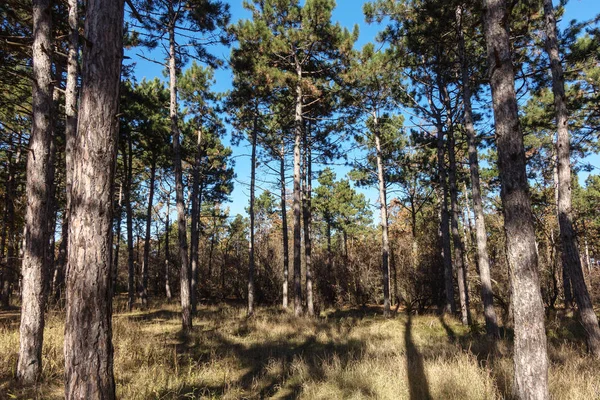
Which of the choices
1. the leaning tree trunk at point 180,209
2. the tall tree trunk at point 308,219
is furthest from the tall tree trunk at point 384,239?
the leaning tree trunk at point 180,209

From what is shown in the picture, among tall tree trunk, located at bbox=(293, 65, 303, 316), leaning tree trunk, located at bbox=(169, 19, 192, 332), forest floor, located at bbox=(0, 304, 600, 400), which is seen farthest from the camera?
tall tree trunk, located at bbox=(293, 65, 303, 316)

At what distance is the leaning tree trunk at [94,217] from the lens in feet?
8.58

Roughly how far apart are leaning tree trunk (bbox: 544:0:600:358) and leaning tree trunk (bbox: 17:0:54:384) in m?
9.83

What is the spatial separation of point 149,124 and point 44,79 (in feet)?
32.4

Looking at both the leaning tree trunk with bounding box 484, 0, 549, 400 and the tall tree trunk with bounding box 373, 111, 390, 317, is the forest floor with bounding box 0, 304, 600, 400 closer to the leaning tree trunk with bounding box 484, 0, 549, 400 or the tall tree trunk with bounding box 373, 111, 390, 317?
the leaning tree trunk with bounding box 484, 0, 549, 400

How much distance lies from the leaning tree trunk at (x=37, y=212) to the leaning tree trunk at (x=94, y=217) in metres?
2.91

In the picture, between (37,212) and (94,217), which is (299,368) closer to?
(94,217)

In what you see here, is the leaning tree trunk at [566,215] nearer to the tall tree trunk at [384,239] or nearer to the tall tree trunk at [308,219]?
the tall tree trunk at [384,239]

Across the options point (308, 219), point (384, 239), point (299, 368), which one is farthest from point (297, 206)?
point (299, 368)

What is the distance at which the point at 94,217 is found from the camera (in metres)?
2.79

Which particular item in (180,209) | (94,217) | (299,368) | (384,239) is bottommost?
(299,368)

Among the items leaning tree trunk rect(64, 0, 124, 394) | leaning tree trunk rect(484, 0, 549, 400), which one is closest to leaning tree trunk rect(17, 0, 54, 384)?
leaning tree trunk rect(64, 0, 124, 394)

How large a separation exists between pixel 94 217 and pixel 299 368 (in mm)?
4281

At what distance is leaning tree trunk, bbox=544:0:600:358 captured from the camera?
244 inches
